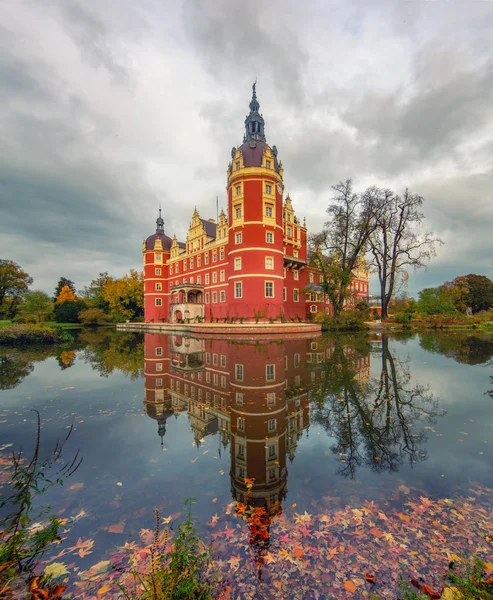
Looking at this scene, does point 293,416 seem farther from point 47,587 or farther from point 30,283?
point 30,283

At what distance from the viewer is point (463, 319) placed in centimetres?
2878

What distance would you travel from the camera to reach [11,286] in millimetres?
44188

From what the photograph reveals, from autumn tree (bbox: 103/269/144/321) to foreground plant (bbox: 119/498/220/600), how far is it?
50.1 m

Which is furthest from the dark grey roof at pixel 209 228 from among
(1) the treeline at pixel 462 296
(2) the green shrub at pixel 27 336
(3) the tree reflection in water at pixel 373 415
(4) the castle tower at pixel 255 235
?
(3) the tree reflection in water at pixel 373 415

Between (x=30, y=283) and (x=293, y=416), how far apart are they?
2354 inches

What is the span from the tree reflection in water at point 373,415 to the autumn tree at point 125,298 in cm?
4638

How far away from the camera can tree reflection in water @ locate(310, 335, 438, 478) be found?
362 cm

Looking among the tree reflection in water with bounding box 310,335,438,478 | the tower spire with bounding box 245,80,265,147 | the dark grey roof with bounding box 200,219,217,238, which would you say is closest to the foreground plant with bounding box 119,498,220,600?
the tree reflection in water with bounding box 310,335,438,478

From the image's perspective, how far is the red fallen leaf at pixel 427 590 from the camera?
170cm

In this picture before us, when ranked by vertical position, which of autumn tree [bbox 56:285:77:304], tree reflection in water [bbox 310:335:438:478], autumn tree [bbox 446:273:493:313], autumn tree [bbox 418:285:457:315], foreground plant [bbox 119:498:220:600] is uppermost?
autumn tree [bbox 56:285:77:304]

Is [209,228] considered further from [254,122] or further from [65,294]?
[65,294]

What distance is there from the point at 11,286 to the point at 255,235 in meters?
43.6

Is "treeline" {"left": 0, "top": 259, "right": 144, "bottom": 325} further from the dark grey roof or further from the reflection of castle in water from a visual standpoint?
the reflection of castle in water

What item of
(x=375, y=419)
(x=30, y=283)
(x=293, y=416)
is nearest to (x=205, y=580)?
(x=293, y=416)
